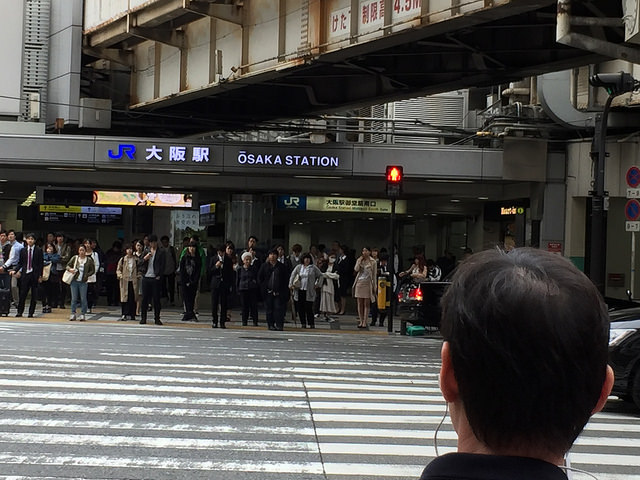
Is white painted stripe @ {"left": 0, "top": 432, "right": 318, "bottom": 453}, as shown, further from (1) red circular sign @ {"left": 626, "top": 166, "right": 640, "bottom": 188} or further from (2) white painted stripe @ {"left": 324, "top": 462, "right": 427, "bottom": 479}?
(1) red circular sign @ {"left": 626, "top": 166, "right": 640, "bottom": 188}

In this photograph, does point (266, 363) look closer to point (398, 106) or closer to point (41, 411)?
point (41, 411)

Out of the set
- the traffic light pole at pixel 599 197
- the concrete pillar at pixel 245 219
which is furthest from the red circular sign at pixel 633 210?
the concrete pillar at pixel 245 219

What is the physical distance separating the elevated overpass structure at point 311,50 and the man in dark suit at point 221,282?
3.99 meters

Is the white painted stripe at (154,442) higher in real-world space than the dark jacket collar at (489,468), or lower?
lower

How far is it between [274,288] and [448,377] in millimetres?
19081

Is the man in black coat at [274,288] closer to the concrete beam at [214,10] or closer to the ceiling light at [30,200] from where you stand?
the concrete beam at [214,10]

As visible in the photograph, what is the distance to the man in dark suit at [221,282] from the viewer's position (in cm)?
2086

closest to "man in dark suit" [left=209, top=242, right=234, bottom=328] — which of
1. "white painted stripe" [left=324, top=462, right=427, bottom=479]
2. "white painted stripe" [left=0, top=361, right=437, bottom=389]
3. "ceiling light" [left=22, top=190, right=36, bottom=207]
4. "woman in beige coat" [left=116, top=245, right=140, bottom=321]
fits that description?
"woman in beige coat" [left=116, top=245, right=140, bottom=321]

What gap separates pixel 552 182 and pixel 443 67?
7.41 metres

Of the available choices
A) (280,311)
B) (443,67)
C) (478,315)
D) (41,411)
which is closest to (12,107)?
(280,311)

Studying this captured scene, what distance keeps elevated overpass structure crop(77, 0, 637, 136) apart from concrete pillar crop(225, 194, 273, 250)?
2281mm

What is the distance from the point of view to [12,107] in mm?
26078

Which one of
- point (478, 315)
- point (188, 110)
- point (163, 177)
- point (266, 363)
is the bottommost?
point (266, 363)

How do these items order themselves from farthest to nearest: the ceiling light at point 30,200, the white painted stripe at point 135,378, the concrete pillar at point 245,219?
the ceiling light at point 30,200, the concrete pillar at point 245,219, the white painted stripe at point 135,378
